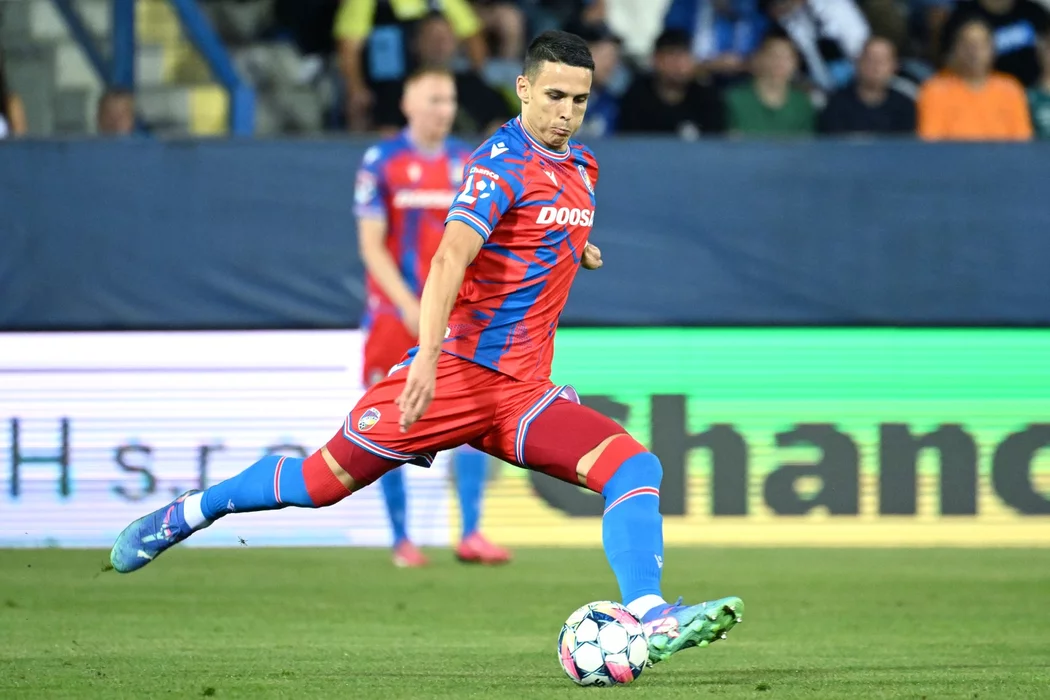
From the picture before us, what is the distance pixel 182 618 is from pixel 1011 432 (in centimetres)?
520

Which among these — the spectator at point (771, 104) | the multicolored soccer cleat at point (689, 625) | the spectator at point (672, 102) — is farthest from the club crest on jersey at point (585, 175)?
the spectator at point (771, 104)

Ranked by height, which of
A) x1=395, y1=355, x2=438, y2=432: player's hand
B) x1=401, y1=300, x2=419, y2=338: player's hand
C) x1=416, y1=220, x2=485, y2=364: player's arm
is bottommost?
x1=401, y1=300, x2=419, y2=338: player's hand

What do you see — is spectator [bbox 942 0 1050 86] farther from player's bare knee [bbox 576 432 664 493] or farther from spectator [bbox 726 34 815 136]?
player's bare knee [bbox 576 432 664 493]

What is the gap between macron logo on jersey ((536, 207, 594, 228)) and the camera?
5684mm

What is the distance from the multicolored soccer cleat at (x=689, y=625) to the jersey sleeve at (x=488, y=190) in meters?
1.31

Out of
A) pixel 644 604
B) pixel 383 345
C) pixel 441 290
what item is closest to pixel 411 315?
pixel 383 345

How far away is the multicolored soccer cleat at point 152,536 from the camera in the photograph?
6.08 metres

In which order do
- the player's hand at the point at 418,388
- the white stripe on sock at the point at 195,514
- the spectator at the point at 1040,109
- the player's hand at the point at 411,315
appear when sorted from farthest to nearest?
the spectator at the point at 1040,109 → the player's hand at the point at 411,315 → the white stripe on sock at the point at 195,514 → the player's hand at the point at 418,388

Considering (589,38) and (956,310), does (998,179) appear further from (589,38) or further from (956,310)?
(589,38)

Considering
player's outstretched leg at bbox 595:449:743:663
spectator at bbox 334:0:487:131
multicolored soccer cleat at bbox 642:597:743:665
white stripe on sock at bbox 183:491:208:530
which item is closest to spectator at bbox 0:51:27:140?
spectator at bbox 334:0:487:131

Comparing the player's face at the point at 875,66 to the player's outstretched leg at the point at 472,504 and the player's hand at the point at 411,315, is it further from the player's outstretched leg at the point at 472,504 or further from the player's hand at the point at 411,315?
the player's hand at the point at 411,315

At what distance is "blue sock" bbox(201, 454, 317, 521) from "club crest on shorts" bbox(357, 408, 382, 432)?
0.32 meters

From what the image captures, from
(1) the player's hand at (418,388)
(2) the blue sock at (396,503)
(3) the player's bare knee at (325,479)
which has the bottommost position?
(2) the blue sock at (396,503)

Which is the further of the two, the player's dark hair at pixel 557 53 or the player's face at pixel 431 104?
the player's face at pixel 431 104
